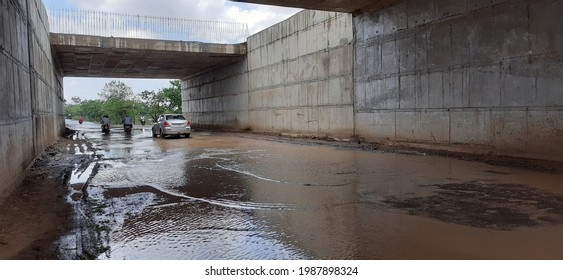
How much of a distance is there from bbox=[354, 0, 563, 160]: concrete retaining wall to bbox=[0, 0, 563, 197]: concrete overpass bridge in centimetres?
3

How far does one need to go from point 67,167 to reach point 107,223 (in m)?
6.34

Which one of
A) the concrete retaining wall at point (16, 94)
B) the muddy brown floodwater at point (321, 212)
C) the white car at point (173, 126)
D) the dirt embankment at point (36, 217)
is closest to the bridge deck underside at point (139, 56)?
the white car at point (173, 126)

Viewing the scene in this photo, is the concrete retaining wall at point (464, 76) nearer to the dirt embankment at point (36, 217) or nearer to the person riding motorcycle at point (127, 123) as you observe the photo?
the dirt embankment at point (36, 217)

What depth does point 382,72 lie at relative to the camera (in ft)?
48.7

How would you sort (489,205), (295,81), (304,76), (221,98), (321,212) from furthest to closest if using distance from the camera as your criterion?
(221,98) < (295,81) < (304,76) < (489,205) < (321,212)

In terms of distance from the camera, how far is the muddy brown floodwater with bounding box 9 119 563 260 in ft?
13.6

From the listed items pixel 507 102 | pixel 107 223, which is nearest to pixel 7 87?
pixel 107 223

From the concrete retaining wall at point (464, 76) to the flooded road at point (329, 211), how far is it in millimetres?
1601

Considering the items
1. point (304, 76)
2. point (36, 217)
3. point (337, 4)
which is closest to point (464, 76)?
point (337, 4)

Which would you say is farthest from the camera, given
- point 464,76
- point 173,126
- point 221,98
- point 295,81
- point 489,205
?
point 221,98

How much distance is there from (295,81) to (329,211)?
15.5 m

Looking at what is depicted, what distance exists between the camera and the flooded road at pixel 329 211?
4141 mm

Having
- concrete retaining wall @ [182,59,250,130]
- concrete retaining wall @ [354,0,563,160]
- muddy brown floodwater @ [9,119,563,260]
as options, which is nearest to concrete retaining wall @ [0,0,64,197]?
muddy brown floodwater @ [9,119,563,260]

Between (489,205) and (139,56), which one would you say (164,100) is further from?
(489,205)
